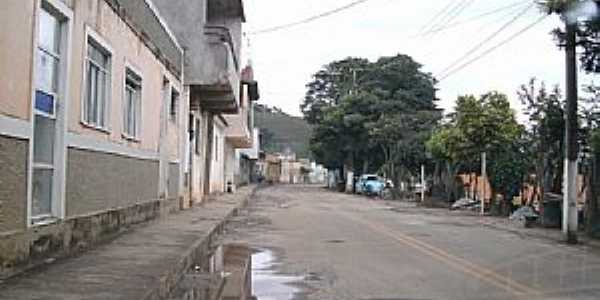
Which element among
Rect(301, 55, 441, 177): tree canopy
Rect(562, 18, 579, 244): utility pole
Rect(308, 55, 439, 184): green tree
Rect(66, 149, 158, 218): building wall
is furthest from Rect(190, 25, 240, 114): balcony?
Rect(308, 55, 439, 184): green tree

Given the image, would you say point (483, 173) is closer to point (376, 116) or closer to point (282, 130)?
point (376, 116)

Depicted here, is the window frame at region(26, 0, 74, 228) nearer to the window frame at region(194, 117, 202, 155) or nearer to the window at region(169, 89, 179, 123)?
the window at region(169, 89, 179, 123)

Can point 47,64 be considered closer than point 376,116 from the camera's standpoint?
Yes

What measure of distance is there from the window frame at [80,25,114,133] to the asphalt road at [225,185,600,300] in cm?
405

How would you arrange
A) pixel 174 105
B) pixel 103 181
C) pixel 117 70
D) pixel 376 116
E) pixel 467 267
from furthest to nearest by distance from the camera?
1. pixel 376 116
2. pixel 174 105
3. pixel 117 70
4. pixel 103 181
5. pixel 467 267

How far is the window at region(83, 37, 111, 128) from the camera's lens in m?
15.1

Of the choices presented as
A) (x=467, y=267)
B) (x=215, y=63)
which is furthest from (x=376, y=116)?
(x=467, y=267)

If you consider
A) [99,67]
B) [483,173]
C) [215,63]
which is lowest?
[483,173]

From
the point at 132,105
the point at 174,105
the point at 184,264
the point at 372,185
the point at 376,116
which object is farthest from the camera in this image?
the point at 376,116

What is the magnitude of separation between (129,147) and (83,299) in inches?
388

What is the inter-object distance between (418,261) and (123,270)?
6317 mm

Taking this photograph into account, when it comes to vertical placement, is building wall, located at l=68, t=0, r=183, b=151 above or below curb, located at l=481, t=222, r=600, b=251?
above

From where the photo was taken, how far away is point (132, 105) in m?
20.3

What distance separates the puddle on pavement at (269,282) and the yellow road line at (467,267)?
119 inches
